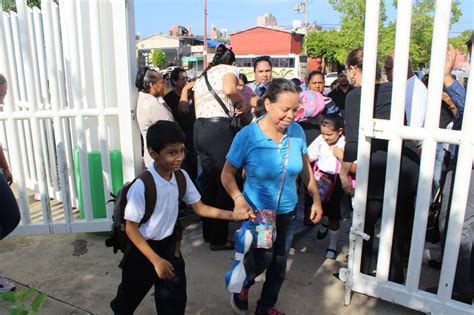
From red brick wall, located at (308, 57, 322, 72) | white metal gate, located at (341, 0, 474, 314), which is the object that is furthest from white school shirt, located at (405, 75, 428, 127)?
red brick wall, located at (308, 57, 322, 72)

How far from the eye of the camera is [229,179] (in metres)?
2.60

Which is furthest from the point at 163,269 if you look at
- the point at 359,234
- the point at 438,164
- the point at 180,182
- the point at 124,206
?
the point at 438,164

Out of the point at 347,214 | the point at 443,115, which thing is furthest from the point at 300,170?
the point at 443,115

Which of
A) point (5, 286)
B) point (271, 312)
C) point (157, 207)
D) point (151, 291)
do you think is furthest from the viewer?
point (151, 291)

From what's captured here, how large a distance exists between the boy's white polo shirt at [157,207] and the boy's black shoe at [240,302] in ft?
2.70

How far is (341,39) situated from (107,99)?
2587cm

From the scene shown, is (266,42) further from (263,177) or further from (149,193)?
(149,193)

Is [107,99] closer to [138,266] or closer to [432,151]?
[138,266]

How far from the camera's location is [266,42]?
5341cm

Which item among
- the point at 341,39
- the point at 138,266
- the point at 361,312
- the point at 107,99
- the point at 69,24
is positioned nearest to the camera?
the point at 138,266

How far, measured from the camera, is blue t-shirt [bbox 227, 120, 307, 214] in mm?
2496

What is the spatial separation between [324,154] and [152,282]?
2.12 meters

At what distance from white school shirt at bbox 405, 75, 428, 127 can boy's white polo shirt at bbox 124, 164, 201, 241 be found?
1592 millimetres

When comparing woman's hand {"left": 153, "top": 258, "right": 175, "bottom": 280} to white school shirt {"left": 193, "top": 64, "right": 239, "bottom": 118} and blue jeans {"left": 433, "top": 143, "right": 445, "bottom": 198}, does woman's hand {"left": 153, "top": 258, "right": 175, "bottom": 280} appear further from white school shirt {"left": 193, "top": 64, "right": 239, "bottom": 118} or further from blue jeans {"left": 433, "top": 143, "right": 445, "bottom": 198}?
blue jeans {"left": 433, "top": 143, "right": 445, "bottom": 198}
